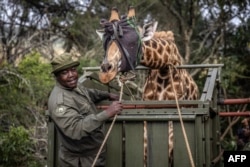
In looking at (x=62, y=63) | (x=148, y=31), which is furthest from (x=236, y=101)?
(x=62, y=63)

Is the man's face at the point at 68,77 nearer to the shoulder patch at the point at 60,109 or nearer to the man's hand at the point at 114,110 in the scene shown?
the shoulder patch at the point at 60,109

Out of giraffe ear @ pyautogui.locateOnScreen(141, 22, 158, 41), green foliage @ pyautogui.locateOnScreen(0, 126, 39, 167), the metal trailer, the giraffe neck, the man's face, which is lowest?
green foliage @ pyautogui.locateOnScreen(0, 126, 39, 167)

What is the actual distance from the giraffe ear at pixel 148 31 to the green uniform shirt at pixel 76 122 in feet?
2.58

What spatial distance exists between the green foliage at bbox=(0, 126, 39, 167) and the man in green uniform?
10.2ft

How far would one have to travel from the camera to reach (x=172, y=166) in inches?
163

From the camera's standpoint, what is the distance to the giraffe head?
420 cm

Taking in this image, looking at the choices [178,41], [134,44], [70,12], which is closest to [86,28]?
[70,12]

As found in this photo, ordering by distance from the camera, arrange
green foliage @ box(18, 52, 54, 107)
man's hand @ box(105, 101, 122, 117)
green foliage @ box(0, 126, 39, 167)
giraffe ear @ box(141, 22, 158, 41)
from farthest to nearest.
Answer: green foliage @ box(18, 52, 54, 107) < green foliage @ box(0, 126, 39, 167) < giraffe ear @ box(141, 22, 158, 41) < man's hand @ box(105, 101, 122, 117)

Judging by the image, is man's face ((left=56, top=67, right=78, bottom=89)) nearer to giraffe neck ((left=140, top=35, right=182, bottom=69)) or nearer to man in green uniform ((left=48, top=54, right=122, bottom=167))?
man in green uniform ((left=48, top=54, right=122, bottom=167))

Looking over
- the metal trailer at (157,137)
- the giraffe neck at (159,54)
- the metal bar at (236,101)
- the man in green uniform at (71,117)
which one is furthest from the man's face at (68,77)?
the metal bar at (236,101)

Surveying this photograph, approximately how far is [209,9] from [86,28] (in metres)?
2.87

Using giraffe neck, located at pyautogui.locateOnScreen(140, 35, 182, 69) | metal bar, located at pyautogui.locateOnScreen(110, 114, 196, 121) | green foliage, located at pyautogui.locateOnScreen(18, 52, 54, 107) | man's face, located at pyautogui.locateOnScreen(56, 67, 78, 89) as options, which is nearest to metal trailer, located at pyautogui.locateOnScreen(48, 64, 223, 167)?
metal bar, located at pyautogui.locateOnScreen(110, 114, 196, 121)

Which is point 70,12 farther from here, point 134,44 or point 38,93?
point 134,44

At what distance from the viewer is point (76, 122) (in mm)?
3848
